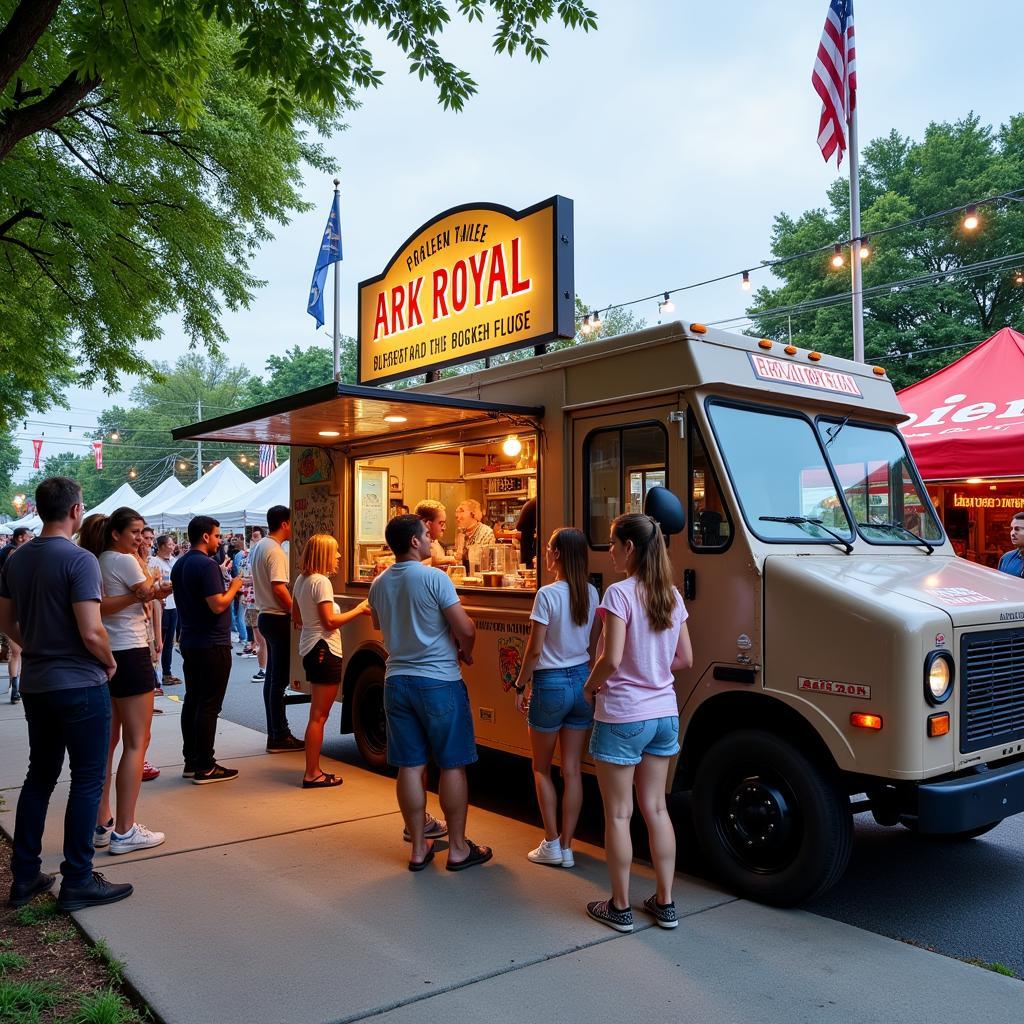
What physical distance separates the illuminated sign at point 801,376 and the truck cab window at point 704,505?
59 cm

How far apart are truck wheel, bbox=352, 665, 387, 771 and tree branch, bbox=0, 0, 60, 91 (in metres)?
4.53

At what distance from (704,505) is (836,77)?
36.4 ft

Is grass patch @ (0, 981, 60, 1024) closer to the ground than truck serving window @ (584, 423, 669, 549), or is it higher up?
closer to the ground

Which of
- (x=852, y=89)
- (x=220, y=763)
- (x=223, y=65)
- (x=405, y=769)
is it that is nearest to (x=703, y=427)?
(x=405, y=769)

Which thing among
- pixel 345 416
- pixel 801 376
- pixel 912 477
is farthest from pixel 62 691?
pixel 912 477

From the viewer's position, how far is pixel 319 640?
6523mm

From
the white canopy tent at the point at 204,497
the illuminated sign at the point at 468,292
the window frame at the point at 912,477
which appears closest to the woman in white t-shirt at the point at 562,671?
the window frame at the point at 912,477

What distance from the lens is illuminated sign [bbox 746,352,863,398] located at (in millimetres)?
5117

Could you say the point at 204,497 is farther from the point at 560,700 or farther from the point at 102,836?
the point at 560,700

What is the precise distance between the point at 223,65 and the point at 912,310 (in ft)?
82.1

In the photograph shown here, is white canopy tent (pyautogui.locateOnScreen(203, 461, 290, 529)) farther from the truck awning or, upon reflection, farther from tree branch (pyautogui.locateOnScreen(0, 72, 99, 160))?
tree branch (pyautogui.locateOnScreen(0, 72, 99, 160))

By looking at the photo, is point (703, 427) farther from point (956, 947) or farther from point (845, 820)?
point (956, 947)

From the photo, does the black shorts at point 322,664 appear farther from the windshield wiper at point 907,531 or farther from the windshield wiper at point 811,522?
the windshield wiper at point 907,531

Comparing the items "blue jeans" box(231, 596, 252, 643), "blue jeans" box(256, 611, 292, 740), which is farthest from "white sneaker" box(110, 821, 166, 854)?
"blue jeans" box(231, 596, 252, 643)
